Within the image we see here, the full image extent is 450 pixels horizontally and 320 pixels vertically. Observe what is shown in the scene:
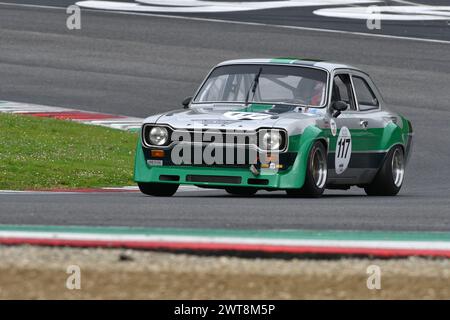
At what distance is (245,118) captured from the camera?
521 inches

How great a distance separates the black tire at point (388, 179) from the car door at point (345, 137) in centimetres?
38

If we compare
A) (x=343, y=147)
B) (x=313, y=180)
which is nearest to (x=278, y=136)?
(x=313, y=180)

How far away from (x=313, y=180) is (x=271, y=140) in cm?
62

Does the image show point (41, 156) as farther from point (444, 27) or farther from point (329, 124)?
point (444, 27)

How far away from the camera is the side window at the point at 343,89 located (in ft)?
48.2

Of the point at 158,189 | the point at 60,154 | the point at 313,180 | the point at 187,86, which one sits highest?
the point at 313,180

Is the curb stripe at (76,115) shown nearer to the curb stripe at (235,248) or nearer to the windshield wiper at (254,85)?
the windshield wiper at (254,85)

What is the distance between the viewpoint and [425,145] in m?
22.6

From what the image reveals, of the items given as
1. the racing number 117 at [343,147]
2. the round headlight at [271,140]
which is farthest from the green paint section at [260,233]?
the racing number 117 at [343,147]

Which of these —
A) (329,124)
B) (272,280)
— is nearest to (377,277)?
(272,280)

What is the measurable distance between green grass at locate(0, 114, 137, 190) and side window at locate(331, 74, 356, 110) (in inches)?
142

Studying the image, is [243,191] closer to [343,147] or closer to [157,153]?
[343,147]

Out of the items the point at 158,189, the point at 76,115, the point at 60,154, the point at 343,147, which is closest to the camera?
the point at 158,189

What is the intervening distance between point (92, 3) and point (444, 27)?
9746 mm
